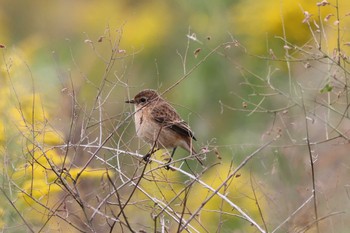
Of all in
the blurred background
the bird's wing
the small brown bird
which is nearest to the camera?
the blurred background

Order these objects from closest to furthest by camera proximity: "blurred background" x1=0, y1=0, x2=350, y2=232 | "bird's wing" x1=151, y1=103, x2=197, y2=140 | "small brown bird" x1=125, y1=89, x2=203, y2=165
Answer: "blurred background" x1=0, y1=0, x2=350, y2=232 < "small brown bird" x1=125, y1=89, x2=203, y2=165 < "bird's wing" x1=151, y1=103, x2=197, y2=140

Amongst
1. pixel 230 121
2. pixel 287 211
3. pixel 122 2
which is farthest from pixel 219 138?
pixel 122 2

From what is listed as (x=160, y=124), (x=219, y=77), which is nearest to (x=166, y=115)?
(x=160, y=124)

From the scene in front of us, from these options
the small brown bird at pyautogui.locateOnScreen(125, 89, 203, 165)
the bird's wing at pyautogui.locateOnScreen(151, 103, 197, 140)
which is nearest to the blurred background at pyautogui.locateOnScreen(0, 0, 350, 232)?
the small brown bird at pyautogui.locateOnScreen(125, 89, 203, 165)

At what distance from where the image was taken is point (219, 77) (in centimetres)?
1311

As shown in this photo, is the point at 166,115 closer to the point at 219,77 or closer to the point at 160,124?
the point at 160,124

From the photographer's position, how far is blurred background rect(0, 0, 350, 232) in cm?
733

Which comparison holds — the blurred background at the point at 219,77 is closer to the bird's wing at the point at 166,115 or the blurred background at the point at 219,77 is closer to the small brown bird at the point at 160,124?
the small brown bird at the point at 160,124

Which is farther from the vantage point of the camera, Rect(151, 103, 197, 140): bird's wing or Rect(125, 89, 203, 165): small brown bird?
Rect(151, 103, 197, 140): bird's wing

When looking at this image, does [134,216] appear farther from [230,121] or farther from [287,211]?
[230,121]

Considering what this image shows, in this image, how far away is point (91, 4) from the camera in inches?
773

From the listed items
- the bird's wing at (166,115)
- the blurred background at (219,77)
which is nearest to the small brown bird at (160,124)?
the bird's wing at (166,115)

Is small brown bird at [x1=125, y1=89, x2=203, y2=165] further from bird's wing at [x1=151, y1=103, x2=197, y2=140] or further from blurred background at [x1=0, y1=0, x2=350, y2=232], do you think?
blurred background at [x1=0, y1=0, x2=350, y2=232]

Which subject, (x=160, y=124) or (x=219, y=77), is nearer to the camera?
(x=160, y=124)
